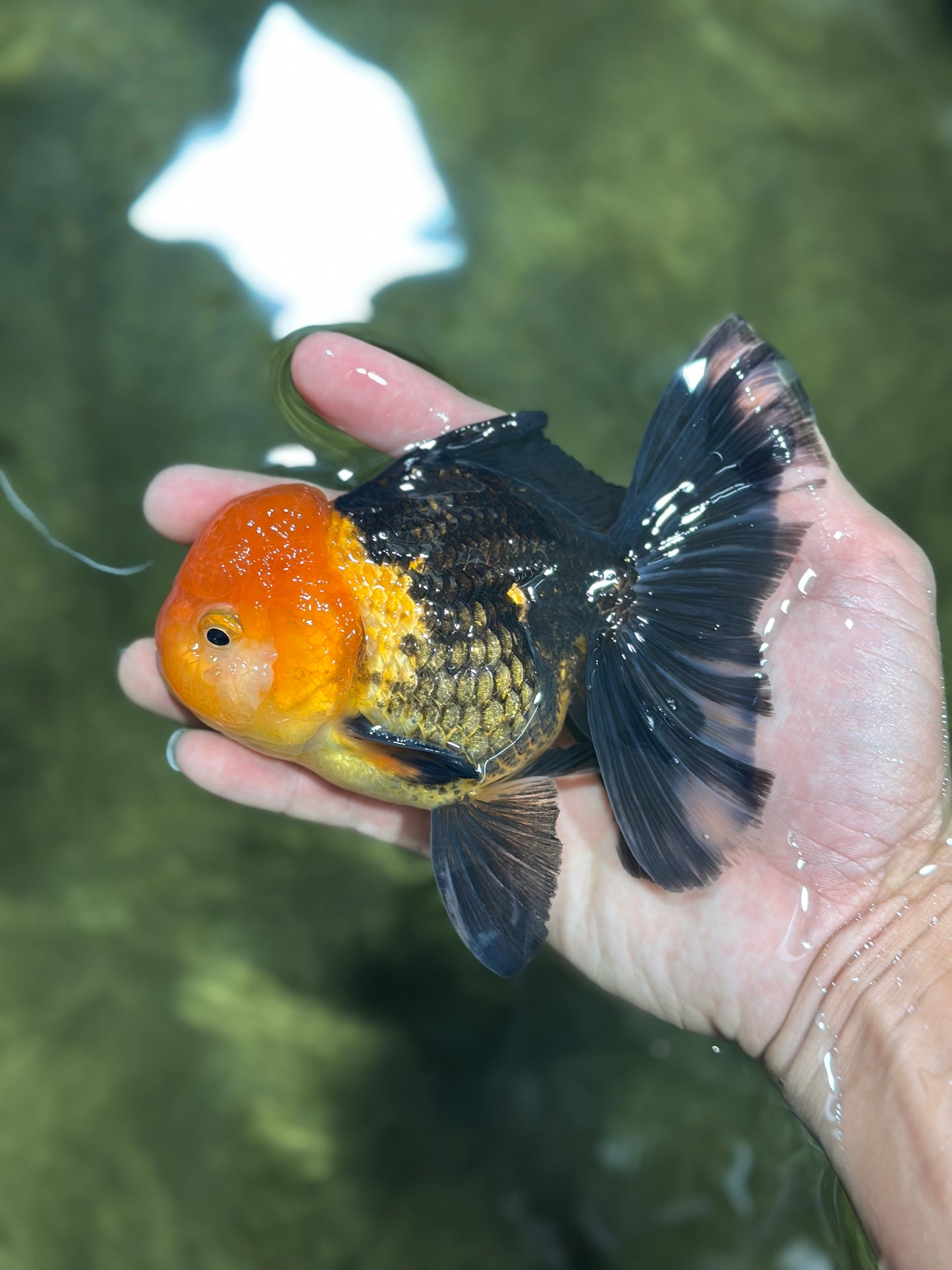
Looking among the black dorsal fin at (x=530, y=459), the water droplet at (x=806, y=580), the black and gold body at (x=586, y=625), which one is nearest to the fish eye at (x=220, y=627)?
the black and gold body at (x=586, y=625)

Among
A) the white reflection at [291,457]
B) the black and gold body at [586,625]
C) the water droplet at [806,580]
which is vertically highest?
the water droplet at [806,580]

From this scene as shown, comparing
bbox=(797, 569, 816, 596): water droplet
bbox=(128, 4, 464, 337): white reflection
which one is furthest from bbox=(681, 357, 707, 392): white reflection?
bbox=(128, 4, 464, 337): white reflection

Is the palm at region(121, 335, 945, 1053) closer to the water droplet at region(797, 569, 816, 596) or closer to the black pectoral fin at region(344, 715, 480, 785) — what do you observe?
the water droplet at region(797, 569, 816, 596)

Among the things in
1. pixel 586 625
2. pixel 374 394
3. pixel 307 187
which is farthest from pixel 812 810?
pixel 307 187

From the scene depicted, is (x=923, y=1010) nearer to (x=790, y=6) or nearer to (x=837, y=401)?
(x=837, y=401)

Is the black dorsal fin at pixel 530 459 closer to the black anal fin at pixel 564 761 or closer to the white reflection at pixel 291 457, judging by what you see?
the black anal fin at pixel 564 761

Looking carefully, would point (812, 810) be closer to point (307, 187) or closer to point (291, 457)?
point (291, 457)
